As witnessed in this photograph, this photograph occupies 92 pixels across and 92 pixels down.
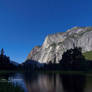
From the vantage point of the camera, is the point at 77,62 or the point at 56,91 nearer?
the point at 56,91

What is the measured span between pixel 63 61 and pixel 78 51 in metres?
20.9

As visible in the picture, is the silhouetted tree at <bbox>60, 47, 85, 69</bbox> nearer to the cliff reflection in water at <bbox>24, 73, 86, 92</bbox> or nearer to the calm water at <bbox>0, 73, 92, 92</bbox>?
Answer: the calm water at <bbox>0, 73, 92, 92</bbox>

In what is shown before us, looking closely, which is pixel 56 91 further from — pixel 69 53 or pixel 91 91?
pixel 69 53

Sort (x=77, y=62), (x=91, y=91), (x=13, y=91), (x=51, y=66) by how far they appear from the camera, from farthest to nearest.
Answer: (x=51, y=66), (x=77, y=62), (x=91, y=91), (x=13, y=91)

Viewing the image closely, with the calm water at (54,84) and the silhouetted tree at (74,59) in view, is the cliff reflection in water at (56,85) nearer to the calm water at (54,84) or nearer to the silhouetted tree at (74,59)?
the calm water at (54,84)

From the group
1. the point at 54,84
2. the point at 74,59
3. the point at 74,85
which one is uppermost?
the point at 74,59

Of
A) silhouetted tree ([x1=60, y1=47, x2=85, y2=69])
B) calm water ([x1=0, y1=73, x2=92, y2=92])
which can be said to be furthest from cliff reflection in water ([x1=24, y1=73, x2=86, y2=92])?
silhouetted tree ([x1=60, y1=47, x2=85, y2=69])

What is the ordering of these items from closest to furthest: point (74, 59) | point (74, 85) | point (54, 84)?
point (74, 85) → point (54, 84) → point (74, 59)

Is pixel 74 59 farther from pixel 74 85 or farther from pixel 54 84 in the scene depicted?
pixel 74 85

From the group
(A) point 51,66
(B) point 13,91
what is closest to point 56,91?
(B) point 13,91

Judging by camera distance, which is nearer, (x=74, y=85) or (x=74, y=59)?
(x=74, y=85)

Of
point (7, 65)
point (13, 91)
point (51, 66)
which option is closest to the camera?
point (13, 91)

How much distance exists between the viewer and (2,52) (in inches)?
5374

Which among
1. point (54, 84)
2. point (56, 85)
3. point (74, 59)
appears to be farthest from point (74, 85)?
point (74, 59)
